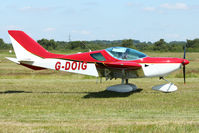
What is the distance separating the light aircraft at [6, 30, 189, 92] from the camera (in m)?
13.5

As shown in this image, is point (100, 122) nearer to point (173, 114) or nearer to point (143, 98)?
point (173, 114)

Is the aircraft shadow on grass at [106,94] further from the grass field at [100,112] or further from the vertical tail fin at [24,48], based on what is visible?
the vertical tail fin at [24,48]

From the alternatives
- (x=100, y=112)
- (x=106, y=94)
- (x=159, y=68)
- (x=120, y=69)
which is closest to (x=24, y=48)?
(x=106, y=94)

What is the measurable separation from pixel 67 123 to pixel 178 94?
7077 millimetres

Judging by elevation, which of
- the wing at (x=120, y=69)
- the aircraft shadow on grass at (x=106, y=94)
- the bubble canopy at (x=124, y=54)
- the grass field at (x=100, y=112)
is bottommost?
the aircraft shadow on grass at (x=106, y=94)

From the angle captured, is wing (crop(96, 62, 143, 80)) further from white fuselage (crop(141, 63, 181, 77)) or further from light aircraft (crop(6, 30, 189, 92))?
white fuselage (crop(141, 63, 181, 77))

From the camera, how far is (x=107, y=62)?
13680 millimetres

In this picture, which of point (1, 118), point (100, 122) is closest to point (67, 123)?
point (100, 122)

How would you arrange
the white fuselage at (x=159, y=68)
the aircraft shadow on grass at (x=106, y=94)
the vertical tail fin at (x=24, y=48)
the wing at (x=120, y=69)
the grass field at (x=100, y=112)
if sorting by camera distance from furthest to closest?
the vertical tail fin at (x=24, y=48), the aircraft shadow on grass at (x=106, y=94), the white fuselage at (x=159, y=68), the wing at (x=120, y=69), the grass field at (x=100, y=112)

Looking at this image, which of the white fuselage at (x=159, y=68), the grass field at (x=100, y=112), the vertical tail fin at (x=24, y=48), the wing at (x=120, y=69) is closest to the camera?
the grass field at (x=100, y=112)

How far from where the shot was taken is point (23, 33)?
15.1 meters

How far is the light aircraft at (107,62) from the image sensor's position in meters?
13.5

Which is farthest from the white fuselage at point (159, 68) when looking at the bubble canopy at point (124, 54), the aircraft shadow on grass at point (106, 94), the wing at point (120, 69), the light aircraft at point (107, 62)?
the aircraft shadow on grass at point (106, 94)

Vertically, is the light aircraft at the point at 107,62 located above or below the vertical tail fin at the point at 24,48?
below
